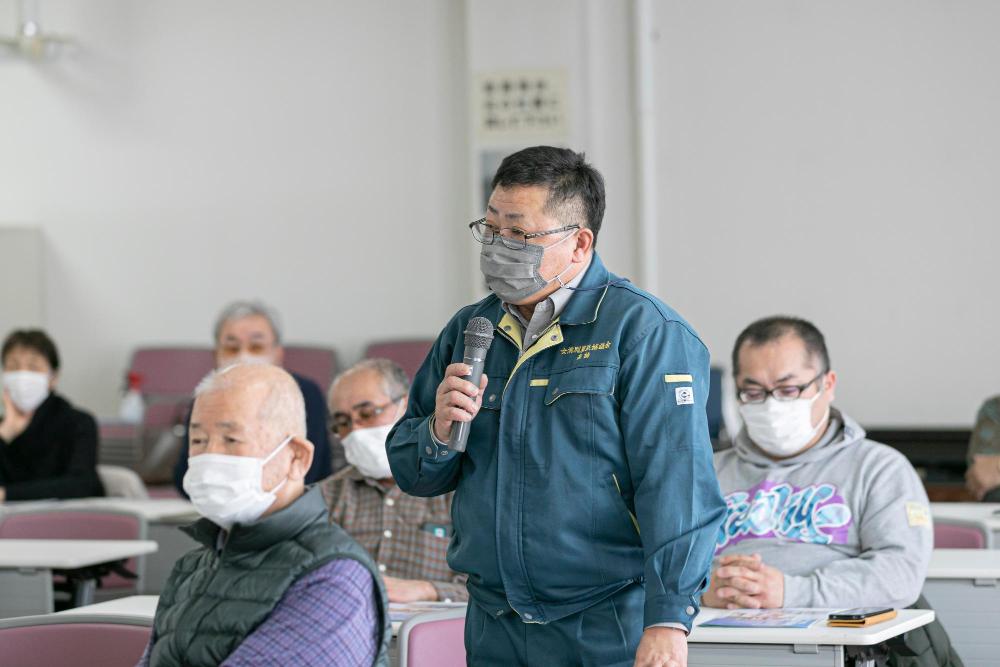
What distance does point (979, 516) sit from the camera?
4441mm

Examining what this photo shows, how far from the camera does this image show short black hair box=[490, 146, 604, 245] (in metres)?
2.17

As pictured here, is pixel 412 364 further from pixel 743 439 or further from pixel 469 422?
pixel 469 422

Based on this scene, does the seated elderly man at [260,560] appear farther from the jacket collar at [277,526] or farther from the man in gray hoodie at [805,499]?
the man in gray hoodie at [805,499]

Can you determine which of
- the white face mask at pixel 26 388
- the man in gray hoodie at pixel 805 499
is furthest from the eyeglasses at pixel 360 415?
the white face mask at pixel 26 388

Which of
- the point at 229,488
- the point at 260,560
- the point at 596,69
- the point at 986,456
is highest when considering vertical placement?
the point at 596,69

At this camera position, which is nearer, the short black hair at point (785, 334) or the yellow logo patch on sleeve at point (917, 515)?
the yellow logo patch on sleeve at point (917, 515)

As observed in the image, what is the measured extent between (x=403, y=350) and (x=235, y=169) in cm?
173

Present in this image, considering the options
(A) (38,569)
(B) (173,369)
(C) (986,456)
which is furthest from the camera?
(B) (173,369)

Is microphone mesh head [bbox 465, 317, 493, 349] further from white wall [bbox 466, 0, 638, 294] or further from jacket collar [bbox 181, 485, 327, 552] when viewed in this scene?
white wall [bbox 466, 0, 638, 294]

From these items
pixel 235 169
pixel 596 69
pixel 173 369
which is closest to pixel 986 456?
pixel 596 69

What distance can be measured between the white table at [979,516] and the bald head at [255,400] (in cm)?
241

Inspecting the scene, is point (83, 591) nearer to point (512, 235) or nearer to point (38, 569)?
point (38, 569)

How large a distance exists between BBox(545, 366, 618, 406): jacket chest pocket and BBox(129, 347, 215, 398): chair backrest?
238 inches

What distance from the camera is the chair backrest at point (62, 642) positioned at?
8.56 feet
